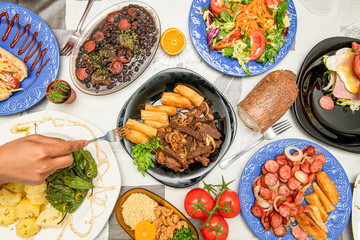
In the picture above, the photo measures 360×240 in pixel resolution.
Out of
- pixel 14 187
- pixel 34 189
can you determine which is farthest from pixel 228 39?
pixel 14 187

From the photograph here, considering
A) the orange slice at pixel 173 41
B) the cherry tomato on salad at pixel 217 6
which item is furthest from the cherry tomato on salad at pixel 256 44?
the orange slice at pixel 173 41

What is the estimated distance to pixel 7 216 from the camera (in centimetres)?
214

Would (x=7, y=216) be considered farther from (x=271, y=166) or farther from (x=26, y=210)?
(x=271, y=166)

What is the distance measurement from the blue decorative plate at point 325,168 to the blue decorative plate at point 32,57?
2.09 meters

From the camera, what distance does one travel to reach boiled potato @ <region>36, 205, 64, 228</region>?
2.12 m

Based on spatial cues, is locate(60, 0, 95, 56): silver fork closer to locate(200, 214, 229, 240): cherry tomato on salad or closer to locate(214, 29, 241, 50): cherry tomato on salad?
locate(214, 29, 241, 50): cherry tomato on salad

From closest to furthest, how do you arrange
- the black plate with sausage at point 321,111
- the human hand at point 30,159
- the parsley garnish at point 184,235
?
the human hand at point 30,159 → the parsley garnish at point 184,235 → the black plate with sausage at point 321,111

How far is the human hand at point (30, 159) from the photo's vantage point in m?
1.64

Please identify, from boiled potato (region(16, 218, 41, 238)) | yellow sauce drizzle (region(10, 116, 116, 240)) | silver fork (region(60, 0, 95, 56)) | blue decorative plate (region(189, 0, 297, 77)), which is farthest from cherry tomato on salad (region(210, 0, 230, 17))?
boiled potato (region(16, 218, 41, 238))

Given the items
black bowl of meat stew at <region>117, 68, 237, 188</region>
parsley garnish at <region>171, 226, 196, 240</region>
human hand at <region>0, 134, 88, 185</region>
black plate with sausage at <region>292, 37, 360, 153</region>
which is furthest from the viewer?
black plate with sausage at <region>292, 37, 360, 153</region>

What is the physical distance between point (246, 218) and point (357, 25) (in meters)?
2.32

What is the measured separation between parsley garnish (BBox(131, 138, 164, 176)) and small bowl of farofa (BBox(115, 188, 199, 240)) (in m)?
0.26

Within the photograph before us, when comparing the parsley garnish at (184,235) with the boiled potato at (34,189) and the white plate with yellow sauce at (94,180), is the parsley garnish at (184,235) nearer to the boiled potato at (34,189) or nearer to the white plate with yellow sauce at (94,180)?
the white plate with yellow sauce at (94,180)

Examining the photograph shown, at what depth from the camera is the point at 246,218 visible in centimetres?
228
